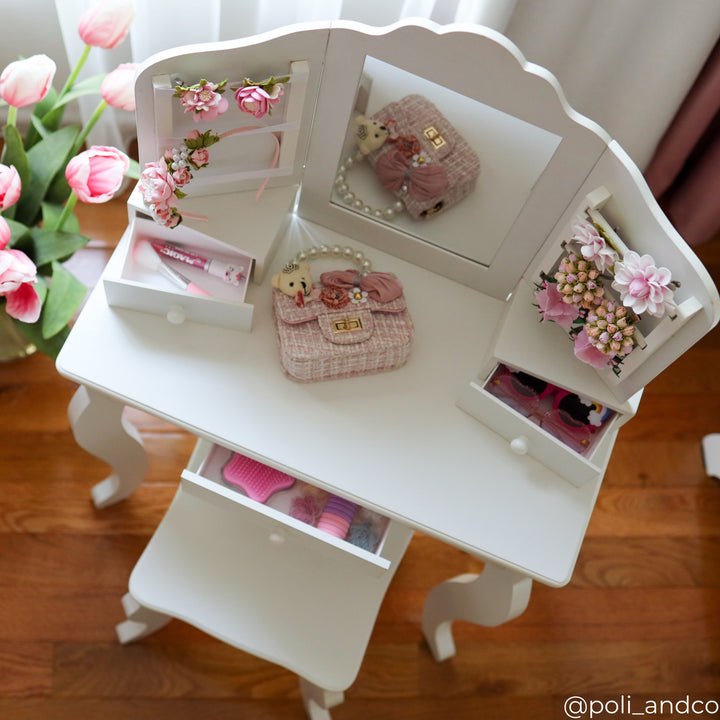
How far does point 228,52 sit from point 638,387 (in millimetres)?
686

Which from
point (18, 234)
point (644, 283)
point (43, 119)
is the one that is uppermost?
point (644, 283)

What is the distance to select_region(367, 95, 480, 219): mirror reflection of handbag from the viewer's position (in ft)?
3.61

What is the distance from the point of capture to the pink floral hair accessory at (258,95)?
38.8 inches

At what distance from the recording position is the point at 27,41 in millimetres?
1672

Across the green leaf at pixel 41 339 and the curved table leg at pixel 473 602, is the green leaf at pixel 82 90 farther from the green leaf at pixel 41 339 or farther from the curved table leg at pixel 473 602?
the curved table leg at pixel 473 602

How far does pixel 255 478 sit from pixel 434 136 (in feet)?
1.96

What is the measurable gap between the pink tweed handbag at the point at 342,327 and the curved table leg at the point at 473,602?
0.38 meters

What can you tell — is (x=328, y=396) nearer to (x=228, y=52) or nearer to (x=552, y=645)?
(x=228, y=52)

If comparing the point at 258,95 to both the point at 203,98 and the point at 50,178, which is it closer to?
the point at 203,98

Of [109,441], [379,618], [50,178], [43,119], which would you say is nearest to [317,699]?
[379,618]

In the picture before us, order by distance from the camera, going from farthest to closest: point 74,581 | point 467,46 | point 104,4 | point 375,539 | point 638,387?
point 74,581 → point 375,539 → point 104,4 → point 638,387 → point 467,46

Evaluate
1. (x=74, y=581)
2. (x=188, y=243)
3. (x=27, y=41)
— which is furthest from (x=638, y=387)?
(x=27, y=41)

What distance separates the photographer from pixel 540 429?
1.12 meters

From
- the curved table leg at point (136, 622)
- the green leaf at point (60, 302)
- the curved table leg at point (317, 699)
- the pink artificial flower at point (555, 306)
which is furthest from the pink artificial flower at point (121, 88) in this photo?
the curved table leg at point (317, 699)
